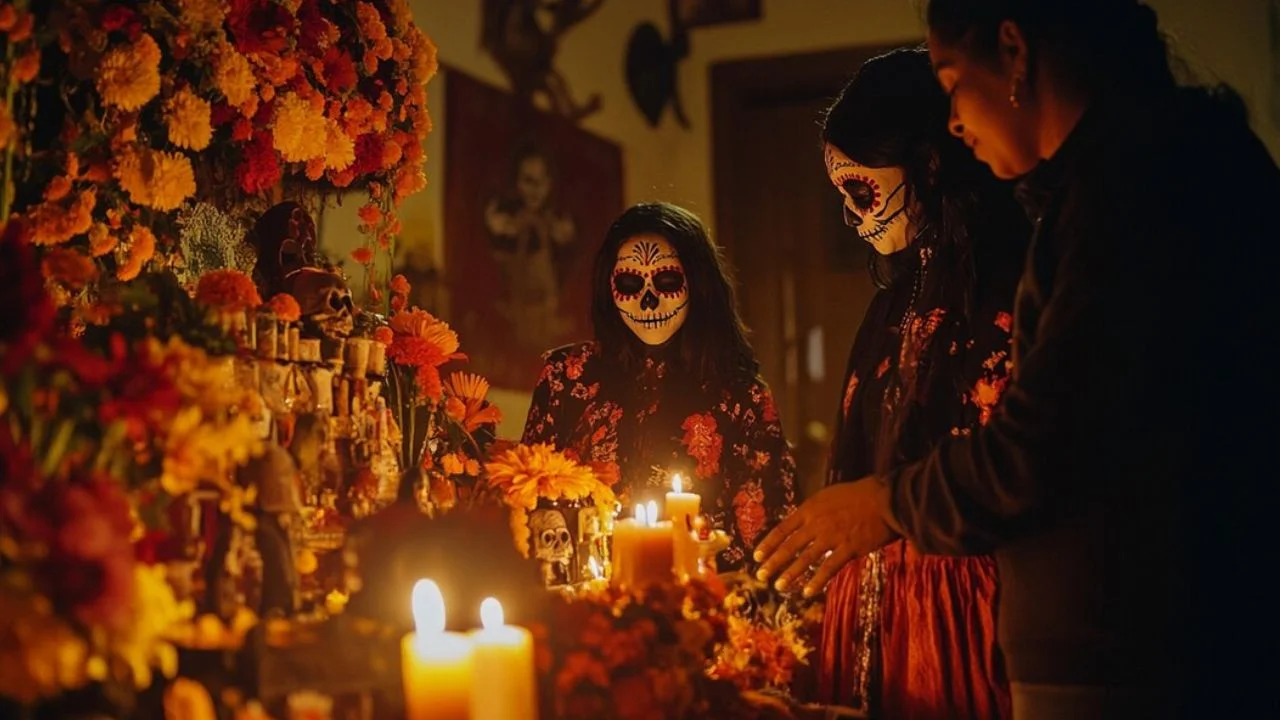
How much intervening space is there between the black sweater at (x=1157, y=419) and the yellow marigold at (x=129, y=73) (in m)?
1.16

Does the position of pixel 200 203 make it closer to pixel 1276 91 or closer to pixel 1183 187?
pixel 1183 187

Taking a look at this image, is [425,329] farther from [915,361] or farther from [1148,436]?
[1148,436]

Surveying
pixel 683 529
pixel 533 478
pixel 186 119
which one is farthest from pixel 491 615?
pixel 186 119

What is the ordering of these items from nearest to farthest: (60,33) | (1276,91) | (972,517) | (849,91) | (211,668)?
(211,668) < (972,517) < (60,33) < (849,91) < (1276,91)

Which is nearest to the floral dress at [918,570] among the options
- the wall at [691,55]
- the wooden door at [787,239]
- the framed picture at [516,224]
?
the wall at [691,55]

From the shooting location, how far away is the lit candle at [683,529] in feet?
5.90

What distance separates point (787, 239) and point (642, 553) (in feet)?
14.8

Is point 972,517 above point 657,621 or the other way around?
above

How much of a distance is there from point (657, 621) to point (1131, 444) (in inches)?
22.7

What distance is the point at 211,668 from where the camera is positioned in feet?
4.21

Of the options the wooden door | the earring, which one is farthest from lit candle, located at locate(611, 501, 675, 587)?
the wooden door

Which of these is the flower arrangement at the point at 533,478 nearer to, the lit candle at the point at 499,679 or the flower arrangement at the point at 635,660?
the flower arrangement at the point at 635,660

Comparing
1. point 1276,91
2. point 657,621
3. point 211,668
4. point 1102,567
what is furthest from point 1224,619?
point 1276,91

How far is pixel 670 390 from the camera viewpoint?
2717 mm
